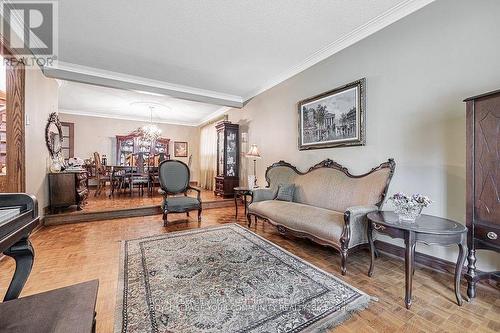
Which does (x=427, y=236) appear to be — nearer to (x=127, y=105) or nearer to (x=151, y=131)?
(x=151, y=131)

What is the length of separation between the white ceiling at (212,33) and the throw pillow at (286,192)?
207 centimetres

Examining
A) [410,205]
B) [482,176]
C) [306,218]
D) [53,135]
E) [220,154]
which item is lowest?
[306,218]

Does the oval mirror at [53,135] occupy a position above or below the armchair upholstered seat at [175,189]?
above

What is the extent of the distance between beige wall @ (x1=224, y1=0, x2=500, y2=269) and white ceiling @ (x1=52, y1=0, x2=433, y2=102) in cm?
28

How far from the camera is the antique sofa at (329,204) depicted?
2.16 m

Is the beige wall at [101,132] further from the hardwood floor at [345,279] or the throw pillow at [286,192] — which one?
the throw pillow at [286,192]

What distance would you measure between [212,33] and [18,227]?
287 cm

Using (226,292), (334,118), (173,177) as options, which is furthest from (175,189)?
(334,118)

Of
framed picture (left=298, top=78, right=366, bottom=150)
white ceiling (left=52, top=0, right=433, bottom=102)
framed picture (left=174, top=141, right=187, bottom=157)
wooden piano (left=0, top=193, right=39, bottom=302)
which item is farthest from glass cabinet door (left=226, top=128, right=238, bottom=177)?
wooden piano (left=0, top=193, right=39, bottom=302)

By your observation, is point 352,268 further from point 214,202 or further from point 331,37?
point 214,202

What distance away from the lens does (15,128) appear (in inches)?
107

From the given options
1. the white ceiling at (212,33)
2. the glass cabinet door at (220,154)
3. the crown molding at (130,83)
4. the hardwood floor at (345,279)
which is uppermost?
the white ceiling at (212,33)

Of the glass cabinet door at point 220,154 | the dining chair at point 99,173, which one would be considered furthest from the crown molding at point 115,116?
the glass cabinet door at point 220,154

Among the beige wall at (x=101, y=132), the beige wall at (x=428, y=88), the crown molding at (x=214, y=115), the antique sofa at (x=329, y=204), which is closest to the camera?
the beige wall at (x=428, y=88)
